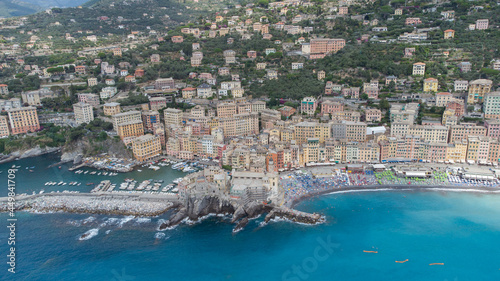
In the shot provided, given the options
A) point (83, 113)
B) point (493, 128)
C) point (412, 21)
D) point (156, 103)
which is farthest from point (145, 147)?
point (412, 21)

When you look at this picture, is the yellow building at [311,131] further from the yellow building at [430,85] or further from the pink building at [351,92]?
the yellow building at [430,85]

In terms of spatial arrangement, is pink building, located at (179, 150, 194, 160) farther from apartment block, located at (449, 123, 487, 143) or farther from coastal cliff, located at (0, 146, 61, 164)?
apartment block, located at (449, 123, 487, 143)

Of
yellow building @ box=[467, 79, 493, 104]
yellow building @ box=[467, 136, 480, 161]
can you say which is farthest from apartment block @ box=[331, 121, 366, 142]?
yellow building @ box=[467, 79, 493, 104]

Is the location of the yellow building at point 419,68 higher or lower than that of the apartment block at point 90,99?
higher

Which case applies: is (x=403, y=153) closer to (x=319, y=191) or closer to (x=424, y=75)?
(x=319, y=191)

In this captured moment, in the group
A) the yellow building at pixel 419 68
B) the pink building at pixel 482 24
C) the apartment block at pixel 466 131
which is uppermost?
the pink building at pixel 482 24

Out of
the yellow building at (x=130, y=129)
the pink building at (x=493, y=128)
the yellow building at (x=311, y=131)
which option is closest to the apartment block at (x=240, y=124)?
the yellow building at (x=311, y=131)

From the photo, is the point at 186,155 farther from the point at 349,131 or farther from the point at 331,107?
the point at 331,107
